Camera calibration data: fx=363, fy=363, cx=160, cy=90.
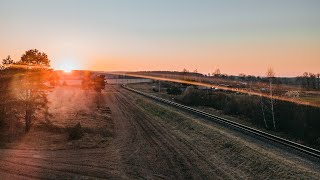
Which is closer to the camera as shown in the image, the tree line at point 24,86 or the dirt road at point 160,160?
the dirt road at point 160,160

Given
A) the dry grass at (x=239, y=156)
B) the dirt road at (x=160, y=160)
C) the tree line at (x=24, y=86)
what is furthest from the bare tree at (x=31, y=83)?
the dry grass at (x=239, y=156)

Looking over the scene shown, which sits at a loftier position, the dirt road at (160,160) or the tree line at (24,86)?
the tree line at (24,86)

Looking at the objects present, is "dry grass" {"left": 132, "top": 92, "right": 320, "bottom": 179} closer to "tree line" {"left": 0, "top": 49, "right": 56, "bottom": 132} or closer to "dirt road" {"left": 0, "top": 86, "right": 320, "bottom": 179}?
"dirt road" {"left": 0, "top": 86, "right": 320, "bottom": 179}

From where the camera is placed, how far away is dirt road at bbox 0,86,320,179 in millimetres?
22547

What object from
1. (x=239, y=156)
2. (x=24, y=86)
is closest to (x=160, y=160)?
(x=239, y=156)

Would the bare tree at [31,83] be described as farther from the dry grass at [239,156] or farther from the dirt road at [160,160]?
the dry grass at [239,156]

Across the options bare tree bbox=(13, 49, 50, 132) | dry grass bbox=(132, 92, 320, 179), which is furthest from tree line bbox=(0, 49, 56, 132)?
dry grass bbox=(132, 92, 320, 179)

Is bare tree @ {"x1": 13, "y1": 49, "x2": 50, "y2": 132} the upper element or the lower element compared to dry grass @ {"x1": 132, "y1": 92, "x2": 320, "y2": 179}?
upper

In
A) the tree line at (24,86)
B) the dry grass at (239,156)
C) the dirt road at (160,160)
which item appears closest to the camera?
the dry grass at (239,156)

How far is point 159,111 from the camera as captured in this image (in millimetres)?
59156

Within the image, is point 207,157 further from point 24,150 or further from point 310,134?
point 310,134

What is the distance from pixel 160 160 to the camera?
2666 cm

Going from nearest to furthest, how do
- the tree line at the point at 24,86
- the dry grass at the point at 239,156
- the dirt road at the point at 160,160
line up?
the dry grass at the point at 239,156 < the dirt road at the point at 160,160 < the tree line at the point at 24,86

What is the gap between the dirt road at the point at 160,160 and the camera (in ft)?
74.0
